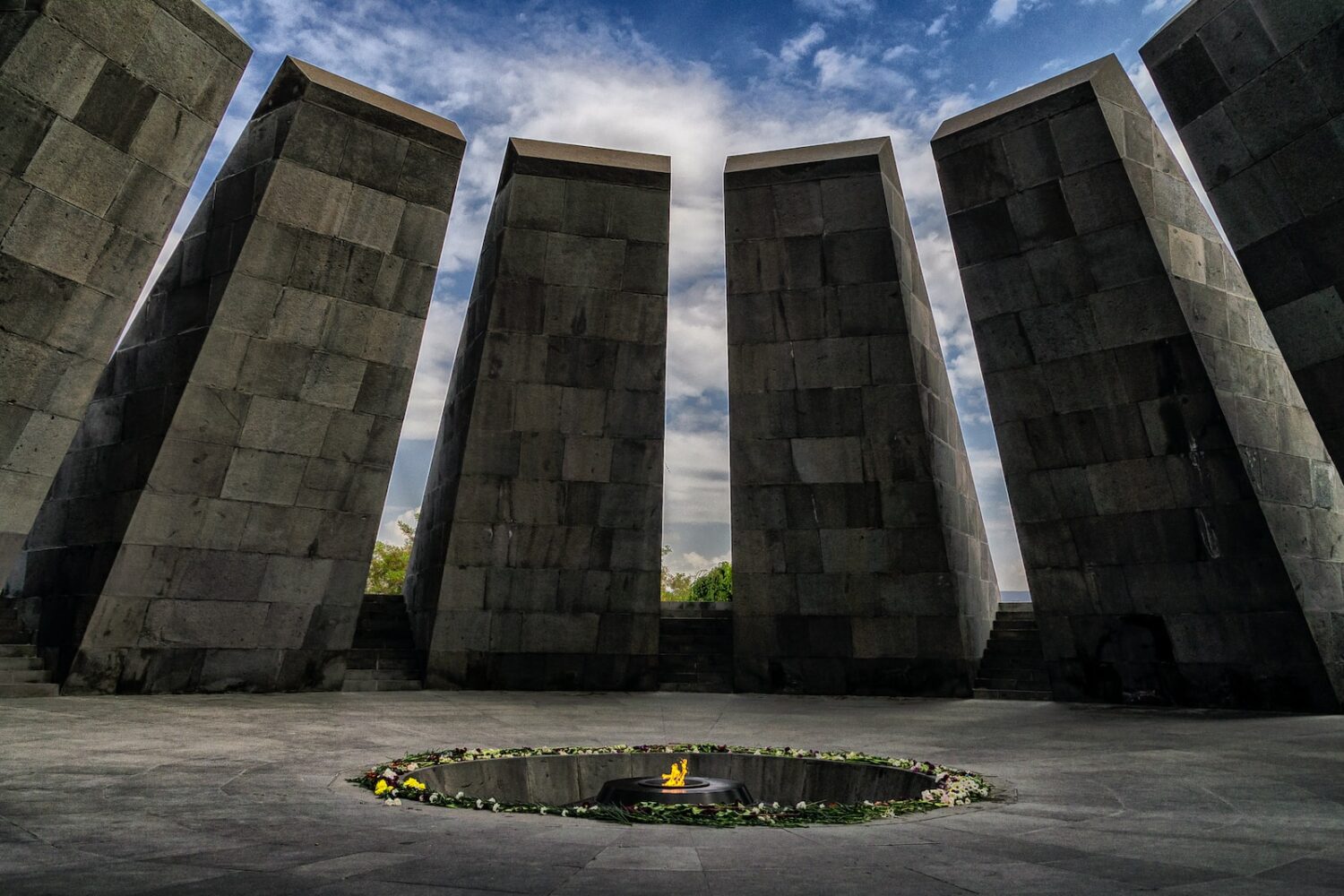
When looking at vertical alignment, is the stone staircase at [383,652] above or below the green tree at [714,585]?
below

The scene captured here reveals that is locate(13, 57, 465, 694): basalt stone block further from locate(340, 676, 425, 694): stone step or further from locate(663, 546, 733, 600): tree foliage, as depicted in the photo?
locate(663, 546, 733, 600): tree foliage

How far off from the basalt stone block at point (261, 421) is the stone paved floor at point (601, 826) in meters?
2.91

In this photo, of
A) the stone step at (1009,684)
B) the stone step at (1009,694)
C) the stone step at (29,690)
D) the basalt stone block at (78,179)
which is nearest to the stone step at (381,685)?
the stone step at (29,690)

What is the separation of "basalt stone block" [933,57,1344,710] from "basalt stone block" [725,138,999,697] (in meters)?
1.38

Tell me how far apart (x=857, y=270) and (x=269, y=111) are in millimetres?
9998

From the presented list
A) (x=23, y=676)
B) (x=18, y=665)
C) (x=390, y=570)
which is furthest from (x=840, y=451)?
(x=390, y=570)

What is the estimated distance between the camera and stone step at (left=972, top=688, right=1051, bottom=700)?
614 inches

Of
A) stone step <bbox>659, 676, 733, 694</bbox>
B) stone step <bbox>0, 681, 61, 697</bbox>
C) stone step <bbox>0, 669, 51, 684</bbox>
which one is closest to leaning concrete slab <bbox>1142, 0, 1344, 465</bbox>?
stone step <bbox>659, 676, 733, 694</bbox>

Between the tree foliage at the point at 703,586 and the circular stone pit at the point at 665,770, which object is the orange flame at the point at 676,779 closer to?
the circular stone pit at the point at 665,770

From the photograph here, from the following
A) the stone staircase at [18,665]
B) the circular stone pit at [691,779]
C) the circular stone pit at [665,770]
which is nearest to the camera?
the circular stone pit at [691,779]

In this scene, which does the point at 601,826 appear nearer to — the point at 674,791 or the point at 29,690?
the point at 674,791

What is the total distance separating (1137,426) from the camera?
14.4 meters

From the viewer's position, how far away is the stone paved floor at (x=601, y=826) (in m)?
4.08

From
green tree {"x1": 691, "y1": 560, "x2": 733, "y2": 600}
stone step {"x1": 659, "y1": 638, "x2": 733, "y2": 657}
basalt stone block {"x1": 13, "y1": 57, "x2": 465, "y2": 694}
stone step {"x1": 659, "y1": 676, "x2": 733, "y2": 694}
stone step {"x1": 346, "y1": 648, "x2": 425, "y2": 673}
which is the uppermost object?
green tree {"x1": 691, "y1": 560, "x2": 733, "y2": 600}
